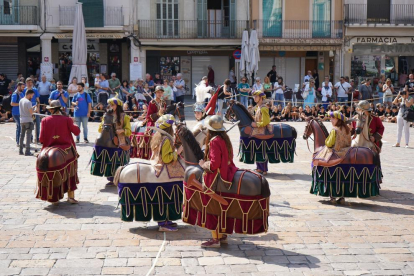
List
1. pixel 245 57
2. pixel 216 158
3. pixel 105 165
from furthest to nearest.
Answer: pixel 245 57 < pixel 105 165 < pixel 216 158

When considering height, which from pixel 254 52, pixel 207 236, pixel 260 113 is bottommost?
pixel 207 236

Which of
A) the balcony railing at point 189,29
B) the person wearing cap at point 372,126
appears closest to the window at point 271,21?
the balcony railing at point 189,29

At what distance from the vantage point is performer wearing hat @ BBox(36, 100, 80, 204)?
11008 millimetres

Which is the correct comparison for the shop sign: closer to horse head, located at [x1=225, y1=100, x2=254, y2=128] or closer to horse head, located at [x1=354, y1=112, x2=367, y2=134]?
horse head, located at [x1=225, y1=100, x2=254, y2=128]

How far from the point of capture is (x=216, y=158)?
848cm

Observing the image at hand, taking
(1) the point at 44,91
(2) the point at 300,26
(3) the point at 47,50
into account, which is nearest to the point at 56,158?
(1) the point at 44,91

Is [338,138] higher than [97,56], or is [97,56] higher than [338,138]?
[97,56]

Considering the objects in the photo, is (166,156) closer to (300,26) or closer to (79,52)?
(79,52)

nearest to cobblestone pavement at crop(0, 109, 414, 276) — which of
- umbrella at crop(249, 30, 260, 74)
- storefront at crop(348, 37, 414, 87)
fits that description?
umbrella at crop(249, 30, 260, 74)

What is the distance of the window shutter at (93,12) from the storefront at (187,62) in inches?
140

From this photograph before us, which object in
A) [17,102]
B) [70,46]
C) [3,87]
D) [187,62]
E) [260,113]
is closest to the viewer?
[260,113]

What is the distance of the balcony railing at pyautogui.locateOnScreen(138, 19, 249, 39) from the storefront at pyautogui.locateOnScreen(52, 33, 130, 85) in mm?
1745

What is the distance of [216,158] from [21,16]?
25483 mm

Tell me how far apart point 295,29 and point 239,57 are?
370cm
